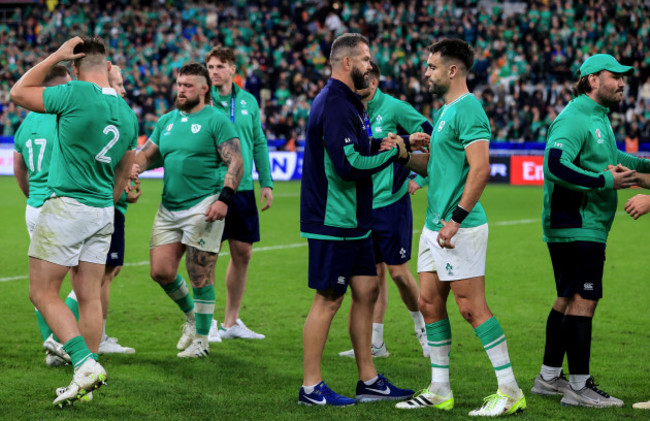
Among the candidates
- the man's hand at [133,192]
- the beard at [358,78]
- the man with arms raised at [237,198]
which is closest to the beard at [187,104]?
the man's hand at [133,192]

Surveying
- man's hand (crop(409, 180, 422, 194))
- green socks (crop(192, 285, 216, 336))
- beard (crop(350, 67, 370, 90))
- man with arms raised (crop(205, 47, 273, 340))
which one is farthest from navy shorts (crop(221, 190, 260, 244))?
beard (crop(350, 67, 370, 90))

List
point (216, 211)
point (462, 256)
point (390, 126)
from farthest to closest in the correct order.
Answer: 1. point (390, 126)
2. point (216, 211)
3. point (462, 256)

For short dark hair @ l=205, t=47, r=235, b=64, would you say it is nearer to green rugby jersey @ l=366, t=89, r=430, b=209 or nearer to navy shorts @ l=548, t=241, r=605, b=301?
green rugby jersey @ l=366, t=89, r=430, b=209

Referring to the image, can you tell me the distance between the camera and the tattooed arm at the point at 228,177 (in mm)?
6531

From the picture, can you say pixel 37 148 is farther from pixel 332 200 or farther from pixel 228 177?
pixel 332 200

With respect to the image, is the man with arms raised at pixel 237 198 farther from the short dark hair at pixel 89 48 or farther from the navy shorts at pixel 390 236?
the short dark hair at pixel 89 48

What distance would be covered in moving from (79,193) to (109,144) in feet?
1.22

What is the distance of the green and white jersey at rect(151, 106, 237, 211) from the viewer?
22.2ft

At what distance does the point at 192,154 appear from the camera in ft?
22.2

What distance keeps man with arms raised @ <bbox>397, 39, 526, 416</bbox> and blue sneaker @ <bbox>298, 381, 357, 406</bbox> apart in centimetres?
37

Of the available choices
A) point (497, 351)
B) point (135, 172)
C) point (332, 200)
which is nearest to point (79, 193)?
point (135, 172)

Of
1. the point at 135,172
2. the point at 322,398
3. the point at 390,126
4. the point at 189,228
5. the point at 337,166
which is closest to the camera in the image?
the point at 337,166

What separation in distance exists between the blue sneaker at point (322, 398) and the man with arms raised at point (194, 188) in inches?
64.6

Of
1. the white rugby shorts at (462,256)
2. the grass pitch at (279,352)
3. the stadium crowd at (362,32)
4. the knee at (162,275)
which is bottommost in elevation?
the grass pitch at (279,352)
